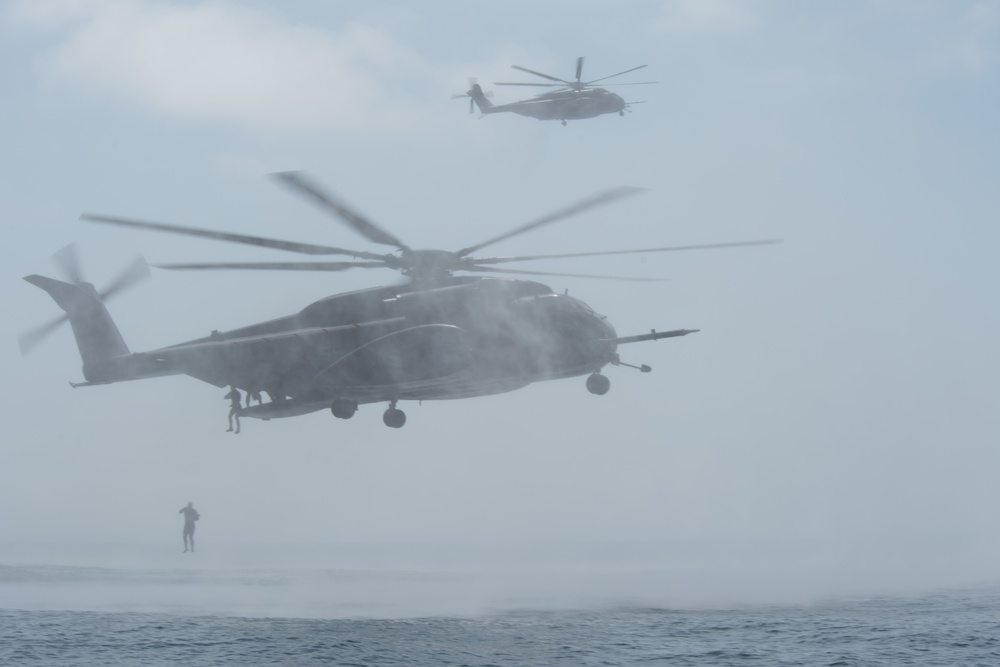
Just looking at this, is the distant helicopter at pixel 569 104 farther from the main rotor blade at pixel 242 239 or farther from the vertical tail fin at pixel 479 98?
the main rotor blade at pixel 242 239

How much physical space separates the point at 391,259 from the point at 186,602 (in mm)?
10534

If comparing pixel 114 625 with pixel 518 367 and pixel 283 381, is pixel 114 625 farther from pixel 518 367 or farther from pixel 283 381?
pixel 518 367

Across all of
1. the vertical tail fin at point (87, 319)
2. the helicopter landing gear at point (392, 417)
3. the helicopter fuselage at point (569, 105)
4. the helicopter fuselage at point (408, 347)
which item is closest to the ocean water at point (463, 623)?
the helicopter landing gear at point (392, 417)

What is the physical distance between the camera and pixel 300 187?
20.8 m

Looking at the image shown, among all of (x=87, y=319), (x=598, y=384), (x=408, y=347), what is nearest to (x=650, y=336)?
(x=598, y=384)

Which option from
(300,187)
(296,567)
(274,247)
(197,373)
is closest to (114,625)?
(197,373)

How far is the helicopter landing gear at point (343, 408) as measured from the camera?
24.9 m

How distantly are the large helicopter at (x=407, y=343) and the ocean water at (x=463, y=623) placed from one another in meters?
4.96

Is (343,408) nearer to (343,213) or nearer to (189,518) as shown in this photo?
(343,213)

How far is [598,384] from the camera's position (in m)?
24.3

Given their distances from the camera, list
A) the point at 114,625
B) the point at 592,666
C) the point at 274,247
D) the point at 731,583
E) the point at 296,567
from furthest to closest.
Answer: the point at 296,567
the point at 731,583
the point at 114,625
the point at 274,247
the point at 592,666

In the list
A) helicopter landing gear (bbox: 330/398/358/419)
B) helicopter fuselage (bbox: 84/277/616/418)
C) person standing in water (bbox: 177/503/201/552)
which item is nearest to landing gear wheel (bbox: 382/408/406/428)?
helicopter fuselage (bbox: 84/277/616/418)

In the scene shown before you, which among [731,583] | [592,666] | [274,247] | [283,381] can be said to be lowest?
[592,666]

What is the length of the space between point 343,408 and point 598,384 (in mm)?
5872
